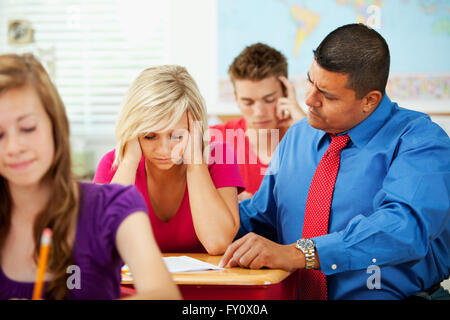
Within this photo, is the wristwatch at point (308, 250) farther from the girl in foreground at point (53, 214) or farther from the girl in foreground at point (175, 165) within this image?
the girl in foreground at point (53, 214)

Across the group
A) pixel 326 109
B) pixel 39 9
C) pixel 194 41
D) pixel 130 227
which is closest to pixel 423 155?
pixel 326 109

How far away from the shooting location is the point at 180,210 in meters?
1.92

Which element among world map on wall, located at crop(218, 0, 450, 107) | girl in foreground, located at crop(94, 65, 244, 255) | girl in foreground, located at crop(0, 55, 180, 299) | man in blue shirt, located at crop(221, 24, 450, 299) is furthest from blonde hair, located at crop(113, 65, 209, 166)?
world map on wall, located at crop(218, 0, 450, 107)

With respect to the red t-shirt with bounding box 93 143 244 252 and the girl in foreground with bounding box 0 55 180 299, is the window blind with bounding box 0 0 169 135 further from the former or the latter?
the girl in foreground with bounding box 0 55 180 299

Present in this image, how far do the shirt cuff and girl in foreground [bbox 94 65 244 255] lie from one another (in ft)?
1.12

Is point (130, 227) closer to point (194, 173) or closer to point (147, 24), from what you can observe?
point (194, 173)

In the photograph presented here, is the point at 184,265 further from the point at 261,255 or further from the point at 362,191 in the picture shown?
the point at 362,191

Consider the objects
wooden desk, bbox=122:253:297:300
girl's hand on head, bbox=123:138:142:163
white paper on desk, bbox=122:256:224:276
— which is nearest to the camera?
wooden desk, bbox=122:253:297:300

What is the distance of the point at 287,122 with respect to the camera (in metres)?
2.98

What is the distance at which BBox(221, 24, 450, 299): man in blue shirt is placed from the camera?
62.2 inches

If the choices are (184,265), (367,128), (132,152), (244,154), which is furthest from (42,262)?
(244,154)

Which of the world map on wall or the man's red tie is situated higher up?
the world map on wall

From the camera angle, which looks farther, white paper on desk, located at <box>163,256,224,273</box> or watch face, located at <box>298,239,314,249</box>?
watch face, located at <box>298,239,314,249</box>

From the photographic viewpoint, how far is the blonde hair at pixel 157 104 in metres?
1.76
